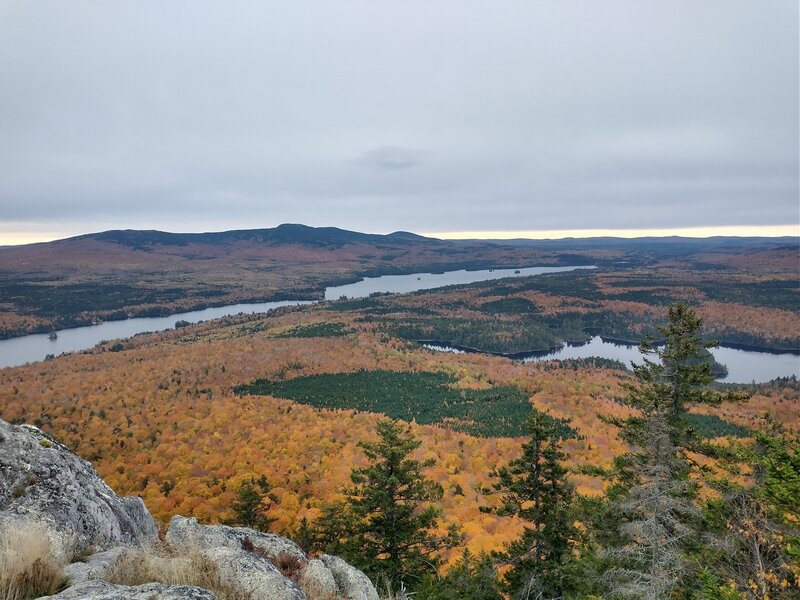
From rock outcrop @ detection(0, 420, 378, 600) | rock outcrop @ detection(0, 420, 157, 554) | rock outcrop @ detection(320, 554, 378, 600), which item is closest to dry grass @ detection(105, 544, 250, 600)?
rock outcrop @ detection(0, 420, 378, 600)

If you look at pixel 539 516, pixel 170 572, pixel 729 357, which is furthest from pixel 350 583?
pixel 729 357

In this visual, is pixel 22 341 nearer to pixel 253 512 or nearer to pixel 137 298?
pixel 137 298

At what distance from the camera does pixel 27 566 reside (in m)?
5.79

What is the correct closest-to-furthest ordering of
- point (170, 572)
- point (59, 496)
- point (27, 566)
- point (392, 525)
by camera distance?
point (27, 566) → point (170, 572) → point (59, 496) → point (392, 525)

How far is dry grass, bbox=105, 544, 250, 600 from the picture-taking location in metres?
6.60

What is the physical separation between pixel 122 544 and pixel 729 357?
144 metres

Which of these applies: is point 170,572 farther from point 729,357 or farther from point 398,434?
point 729,357

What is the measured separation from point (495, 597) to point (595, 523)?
14.4ft

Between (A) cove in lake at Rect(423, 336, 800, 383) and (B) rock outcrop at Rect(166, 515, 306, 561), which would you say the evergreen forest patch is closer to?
(B) rock outcrop at Rect(166, 515, 306, 561)

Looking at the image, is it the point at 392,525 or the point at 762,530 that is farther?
the point at 392,525

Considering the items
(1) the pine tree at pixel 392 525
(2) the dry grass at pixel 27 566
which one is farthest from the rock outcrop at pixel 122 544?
(1) the pine tree at pixel 392 525

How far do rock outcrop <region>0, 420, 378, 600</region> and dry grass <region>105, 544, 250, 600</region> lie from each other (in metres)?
0.02

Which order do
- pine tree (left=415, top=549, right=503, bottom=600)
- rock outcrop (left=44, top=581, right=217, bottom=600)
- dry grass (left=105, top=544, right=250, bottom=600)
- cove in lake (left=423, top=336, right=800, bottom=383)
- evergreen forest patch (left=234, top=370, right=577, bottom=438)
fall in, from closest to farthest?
rock outcrop (left=44, top=581, right=217, bottom=600) < dry grass (left=105, top=544, right=250, bottom=600) < pine tree (left=415, top=549, right=503, bottom=600) < evergreen forest patch (left=234, top=370, right=577, bottom=438) < cove in lake (left=423, top=336, right=800, bottom=383)

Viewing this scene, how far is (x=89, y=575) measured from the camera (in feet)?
21.2
